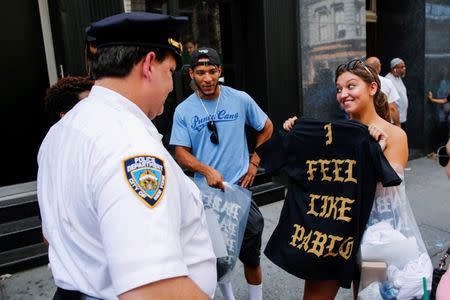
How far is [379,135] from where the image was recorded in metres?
1.92

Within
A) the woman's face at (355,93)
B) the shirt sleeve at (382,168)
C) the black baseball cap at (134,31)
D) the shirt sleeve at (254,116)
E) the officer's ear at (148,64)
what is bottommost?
the shirt sleeve at (382,168)

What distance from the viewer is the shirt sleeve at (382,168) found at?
71.1 inches

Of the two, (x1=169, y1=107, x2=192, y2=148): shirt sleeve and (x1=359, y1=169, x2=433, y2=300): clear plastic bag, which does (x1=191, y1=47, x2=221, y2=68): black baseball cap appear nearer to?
(x1=169, y1=107, x2=192, y2=148): shirt sleeve

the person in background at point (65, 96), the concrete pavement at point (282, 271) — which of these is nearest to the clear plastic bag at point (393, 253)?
→ the concrete pavement at point (282, 271)

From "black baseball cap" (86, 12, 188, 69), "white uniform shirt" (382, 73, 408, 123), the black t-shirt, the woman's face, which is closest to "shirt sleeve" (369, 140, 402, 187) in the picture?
the black t-shirt

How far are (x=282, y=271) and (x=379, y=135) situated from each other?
199cm

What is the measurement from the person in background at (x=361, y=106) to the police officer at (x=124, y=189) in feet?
3.97

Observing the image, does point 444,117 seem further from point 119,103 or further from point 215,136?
point 119,103

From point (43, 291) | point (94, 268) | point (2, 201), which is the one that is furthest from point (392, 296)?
point (2, 201)

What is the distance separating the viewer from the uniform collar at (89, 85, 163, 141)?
107 centimetres

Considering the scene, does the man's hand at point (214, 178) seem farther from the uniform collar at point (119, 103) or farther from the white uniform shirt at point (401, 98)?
the white uniform shirt at point (401, 98)

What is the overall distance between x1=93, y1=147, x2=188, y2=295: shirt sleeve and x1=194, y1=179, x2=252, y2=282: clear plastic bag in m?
1.44

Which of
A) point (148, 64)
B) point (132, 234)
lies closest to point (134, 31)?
point (148, 64)

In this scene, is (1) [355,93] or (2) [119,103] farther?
(1) [355,93]
